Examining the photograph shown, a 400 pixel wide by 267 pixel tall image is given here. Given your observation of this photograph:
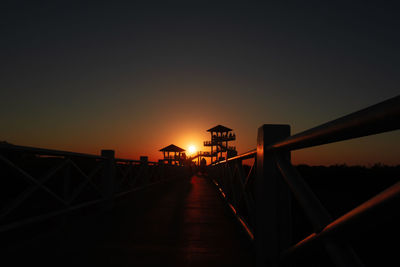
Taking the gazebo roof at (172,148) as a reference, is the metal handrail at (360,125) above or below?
below

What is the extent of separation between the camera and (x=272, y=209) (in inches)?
67.9

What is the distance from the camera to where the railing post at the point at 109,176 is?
4.80m

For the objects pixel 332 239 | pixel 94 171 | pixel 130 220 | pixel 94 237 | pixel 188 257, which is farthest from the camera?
pixel 94 171

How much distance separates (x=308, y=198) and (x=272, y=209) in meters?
0.63

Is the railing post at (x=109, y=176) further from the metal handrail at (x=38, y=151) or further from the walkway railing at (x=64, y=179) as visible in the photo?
Answer: the metal handrail at (x=38, y=151)

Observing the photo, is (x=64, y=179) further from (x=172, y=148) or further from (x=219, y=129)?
(x=219, y=129)

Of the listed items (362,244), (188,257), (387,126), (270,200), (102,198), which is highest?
(387,126)

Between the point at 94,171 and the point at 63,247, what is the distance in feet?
6.27

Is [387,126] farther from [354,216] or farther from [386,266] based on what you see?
[386,266]

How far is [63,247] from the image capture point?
8.37 ft

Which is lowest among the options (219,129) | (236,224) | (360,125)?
(236,224)

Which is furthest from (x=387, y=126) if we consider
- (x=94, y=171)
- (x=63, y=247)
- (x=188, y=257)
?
(x=94, y=171)

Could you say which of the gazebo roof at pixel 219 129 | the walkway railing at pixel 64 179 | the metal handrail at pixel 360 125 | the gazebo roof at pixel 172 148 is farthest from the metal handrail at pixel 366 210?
the gazebo roof at pixel 219 129

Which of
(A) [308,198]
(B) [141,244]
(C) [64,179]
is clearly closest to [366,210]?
(A) [308,198]
